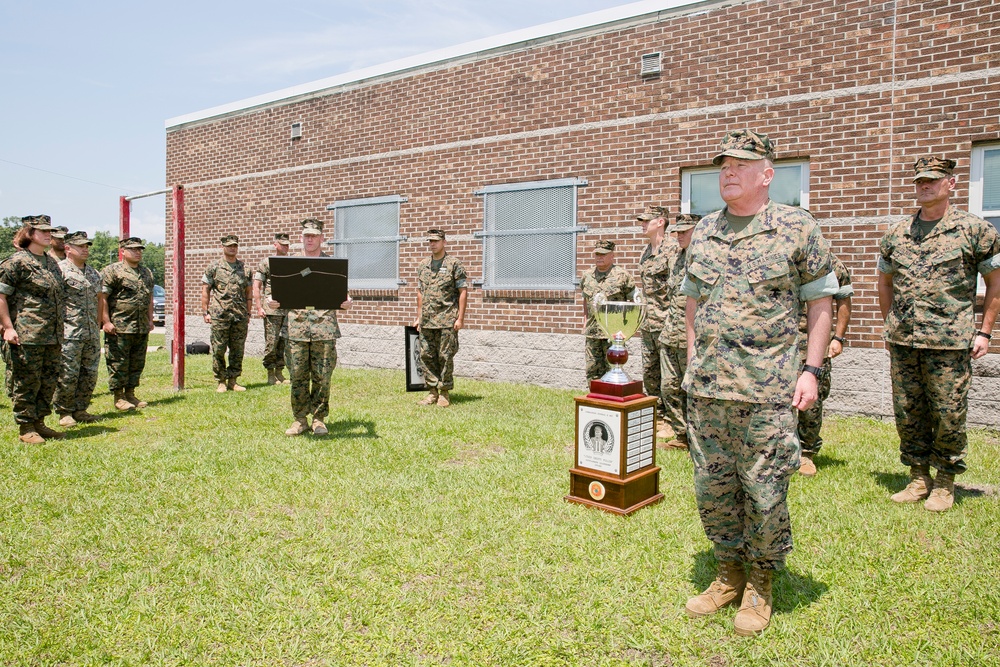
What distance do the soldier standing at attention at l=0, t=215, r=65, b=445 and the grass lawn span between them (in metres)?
0.45

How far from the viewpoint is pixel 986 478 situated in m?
5.68

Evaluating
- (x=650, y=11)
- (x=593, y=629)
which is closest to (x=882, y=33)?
(x=650, y=11)

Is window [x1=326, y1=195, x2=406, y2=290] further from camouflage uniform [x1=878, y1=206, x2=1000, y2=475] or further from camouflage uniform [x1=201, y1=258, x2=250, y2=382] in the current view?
camouflage uniform [x1=878, y1=206, x2=1000, y2=475]

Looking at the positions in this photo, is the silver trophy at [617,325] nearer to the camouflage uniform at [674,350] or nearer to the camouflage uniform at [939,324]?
the camouflage uniform at [674,350]

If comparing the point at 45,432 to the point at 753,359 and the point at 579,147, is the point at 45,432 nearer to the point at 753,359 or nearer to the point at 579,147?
the point at 753,359

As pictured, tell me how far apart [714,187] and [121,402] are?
840 cm

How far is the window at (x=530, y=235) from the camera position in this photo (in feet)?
35.0

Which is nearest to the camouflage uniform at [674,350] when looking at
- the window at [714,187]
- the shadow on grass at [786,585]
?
the shadow on grass at [786,585]

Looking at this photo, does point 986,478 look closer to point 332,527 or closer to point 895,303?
point 895,303

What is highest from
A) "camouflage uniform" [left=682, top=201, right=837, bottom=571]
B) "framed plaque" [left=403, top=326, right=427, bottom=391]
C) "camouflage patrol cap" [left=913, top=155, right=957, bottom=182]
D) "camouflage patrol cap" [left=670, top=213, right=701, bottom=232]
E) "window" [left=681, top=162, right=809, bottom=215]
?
"window" [left=681, top=162, right=809, bottom=215]

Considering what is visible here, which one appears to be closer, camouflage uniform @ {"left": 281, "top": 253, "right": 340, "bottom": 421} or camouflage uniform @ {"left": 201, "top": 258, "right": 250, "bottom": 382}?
camouflage uniform @ {"left": 281, "top": 253, "right": 340, "bottom": 421}

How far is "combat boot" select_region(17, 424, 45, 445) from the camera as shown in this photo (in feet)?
22.6

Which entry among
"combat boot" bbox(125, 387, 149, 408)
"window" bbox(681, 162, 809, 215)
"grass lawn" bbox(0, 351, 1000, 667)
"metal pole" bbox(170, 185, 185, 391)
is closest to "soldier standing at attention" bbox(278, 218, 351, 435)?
"grass lawn" bbox(0, 351, 1000, 667)

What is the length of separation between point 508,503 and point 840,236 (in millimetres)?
5860
